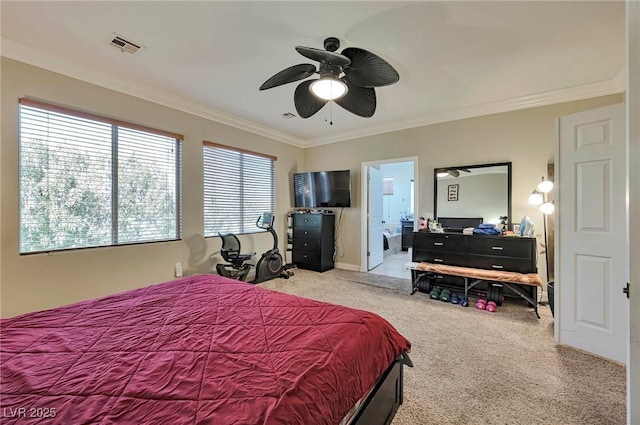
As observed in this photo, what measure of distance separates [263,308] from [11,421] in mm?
1016

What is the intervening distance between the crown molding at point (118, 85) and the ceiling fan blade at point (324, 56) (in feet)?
8.46

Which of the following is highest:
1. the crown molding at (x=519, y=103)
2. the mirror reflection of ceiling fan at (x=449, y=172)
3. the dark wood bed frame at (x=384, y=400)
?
the crown molding at (x=519, y=103)

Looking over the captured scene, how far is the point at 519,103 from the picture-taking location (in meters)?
3.61

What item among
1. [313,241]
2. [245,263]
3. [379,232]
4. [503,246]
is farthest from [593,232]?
[245,263]

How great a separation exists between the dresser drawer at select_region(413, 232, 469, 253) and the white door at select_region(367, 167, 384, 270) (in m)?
1.34

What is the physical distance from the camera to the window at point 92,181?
8.75ft

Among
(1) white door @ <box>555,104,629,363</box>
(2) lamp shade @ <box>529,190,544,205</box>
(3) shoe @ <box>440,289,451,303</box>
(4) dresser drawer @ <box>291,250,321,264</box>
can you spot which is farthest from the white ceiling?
(4) dresser drawer @ <box>291,250,321,264</box>

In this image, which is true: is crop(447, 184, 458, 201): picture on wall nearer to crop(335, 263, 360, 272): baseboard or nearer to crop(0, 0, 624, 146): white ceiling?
crop(0, 0, 624, 146): white ceiling

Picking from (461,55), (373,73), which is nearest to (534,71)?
(461,55)

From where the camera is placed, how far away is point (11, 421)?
0.76 m

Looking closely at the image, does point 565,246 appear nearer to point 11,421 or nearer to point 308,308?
point 308,308

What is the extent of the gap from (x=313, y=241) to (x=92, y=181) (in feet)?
11.2

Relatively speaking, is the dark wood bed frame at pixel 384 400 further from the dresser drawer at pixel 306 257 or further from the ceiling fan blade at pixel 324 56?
the dresser drawer at pixel 306 257

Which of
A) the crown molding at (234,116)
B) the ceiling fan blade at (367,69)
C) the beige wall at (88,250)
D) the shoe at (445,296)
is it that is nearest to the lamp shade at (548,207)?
the crown molding at (234,116)
